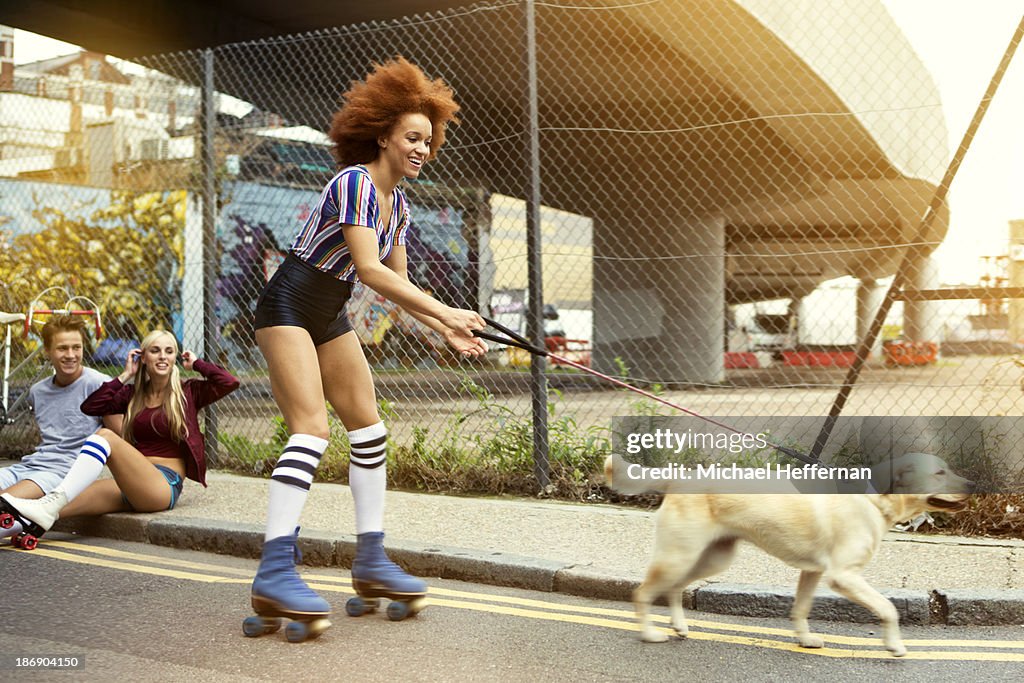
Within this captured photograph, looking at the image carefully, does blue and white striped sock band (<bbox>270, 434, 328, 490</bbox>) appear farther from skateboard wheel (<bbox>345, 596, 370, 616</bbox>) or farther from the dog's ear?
the dog's ear

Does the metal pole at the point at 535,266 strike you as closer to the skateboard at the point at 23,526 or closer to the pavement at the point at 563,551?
the pavement at the point at 563,551

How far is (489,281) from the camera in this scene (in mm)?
10805

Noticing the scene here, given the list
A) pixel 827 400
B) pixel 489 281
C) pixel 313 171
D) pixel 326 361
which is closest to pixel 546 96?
pixel 313 171

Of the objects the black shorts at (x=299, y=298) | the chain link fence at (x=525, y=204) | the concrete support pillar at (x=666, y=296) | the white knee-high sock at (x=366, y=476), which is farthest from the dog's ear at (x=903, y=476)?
the concrete support pillar at (x=666, y=296)

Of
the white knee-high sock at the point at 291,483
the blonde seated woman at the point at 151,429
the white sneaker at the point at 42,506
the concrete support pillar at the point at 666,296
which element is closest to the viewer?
the white knee-high sock at the point at 291,483

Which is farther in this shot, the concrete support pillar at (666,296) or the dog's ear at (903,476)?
the concrete support pillar at (666,296)

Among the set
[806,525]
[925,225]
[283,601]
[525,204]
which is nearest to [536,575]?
[283,601]

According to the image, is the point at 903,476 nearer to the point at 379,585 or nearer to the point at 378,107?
the point at 379,585

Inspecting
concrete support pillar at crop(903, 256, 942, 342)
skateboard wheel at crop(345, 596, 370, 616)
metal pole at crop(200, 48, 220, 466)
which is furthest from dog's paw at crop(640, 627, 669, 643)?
metal pole at crop(200, 48, 220, 466)

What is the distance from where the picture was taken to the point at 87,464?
5.95 meters

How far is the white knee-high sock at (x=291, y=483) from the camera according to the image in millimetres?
4105

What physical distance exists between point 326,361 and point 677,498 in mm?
1577

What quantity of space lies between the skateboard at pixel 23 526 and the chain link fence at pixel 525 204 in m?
2.41

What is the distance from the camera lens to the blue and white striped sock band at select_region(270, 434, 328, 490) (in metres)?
4.13
